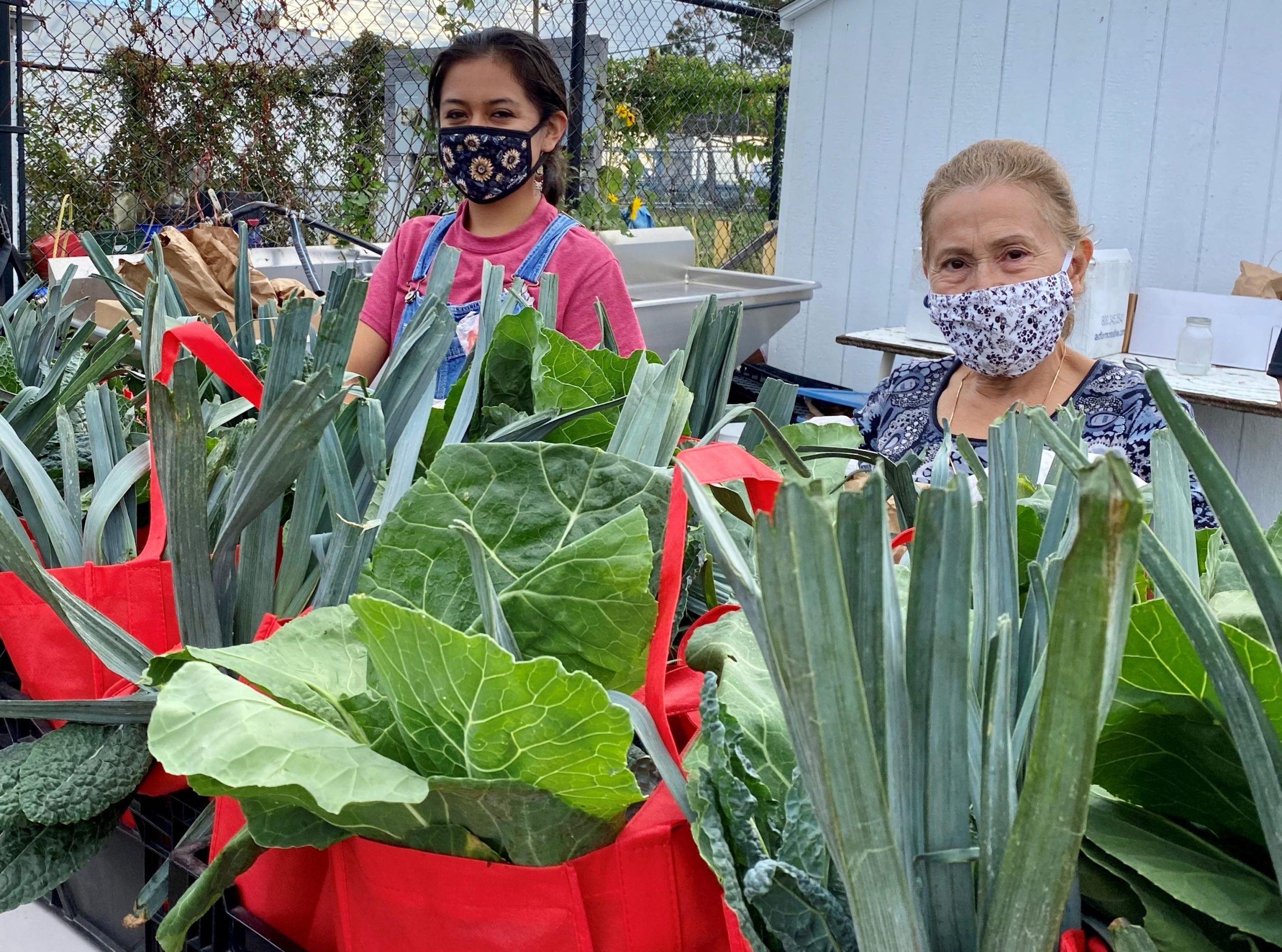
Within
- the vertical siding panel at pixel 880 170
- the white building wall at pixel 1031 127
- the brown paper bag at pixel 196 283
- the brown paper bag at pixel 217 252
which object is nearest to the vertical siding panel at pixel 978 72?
the white building wall at pixel 1031 127

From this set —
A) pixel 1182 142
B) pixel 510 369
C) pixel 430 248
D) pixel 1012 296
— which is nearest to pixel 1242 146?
pixel 1182 142

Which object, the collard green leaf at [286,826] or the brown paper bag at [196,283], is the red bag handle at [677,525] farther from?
the brown paper bag at [196,283]

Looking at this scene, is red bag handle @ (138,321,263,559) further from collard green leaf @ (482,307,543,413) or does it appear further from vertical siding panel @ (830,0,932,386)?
vertical siding panel @ (830,0,932,386)

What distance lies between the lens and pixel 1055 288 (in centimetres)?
164

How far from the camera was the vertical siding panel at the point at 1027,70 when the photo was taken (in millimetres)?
3660

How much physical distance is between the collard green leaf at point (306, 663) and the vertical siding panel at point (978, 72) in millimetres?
3813

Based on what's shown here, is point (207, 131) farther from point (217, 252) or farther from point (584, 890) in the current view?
point (584, 890)

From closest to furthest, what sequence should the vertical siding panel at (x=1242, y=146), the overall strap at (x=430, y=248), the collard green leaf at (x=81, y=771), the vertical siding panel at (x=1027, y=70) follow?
the collard green leaf at (x=81, y=771) → the overall strap at (x=430, y=248) → the vertical siding panel at (x=1242, y=146) → the vertical siding panel at (x=1027, y=70)

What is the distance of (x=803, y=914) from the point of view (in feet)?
1.05

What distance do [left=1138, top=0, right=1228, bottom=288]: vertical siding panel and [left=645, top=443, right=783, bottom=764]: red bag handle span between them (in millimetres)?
3524

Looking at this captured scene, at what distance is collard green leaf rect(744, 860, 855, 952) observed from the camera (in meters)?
0.32

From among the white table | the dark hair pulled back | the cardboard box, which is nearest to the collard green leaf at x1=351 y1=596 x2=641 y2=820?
the cardboard box

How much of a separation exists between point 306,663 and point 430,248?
161 centimetres

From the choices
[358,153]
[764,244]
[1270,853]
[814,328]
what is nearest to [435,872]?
[1270,853]
